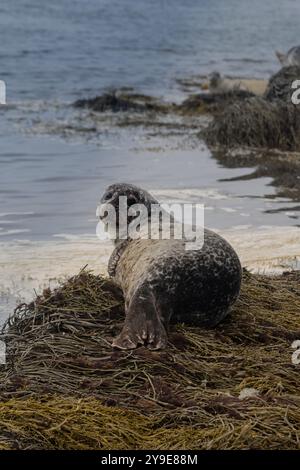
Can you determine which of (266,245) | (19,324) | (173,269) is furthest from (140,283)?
(266,245)

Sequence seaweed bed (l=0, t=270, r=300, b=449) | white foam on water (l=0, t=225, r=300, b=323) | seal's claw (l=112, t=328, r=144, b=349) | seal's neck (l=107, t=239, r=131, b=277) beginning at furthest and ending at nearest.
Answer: white foam on water (l=0, t=225, r=300, b=323) < seal's neck (l=107, t=239, r=131, b=277) < seal's claw (l=112, t=328, r=144, b=349) < seaweed bed (l=0, t=270, r=300, b=449)

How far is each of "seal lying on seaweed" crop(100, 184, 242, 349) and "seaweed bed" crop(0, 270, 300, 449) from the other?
10 cm

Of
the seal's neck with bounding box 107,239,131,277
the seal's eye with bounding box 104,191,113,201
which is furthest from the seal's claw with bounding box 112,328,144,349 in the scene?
the seal's eye with bounding box 104,191,113,201

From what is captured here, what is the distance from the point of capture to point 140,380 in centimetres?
450

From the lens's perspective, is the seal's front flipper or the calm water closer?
the seal's front flipper

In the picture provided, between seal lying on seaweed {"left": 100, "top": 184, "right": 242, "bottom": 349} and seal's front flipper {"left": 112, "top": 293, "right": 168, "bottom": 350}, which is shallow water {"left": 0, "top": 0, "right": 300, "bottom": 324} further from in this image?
seal's front flipper {"left": 112, "top": 293, "right": 168, "bottom": 350}

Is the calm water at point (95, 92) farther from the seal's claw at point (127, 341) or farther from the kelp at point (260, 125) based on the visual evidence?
the seal's claw at point (127, 341)

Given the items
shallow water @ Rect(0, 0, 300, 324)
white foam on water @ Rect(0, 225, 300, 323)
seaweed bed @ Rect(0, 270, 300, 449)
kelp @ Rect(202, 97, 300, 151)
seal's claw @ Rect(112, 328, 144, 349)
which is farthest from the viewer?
kelp @ Rect(202, 97, 300, 151)

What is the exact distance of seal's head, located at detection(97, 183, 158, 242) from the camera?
5.73 meters

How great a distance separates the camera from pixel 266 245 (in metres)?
8.06

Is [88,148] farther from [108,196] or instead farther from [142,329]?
[142,329]

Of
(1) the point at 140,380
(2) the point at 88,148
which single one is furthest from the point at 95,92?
(1) the point at 140,380

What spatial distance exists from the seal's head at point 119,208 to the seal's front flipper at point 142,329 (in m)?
0.90
